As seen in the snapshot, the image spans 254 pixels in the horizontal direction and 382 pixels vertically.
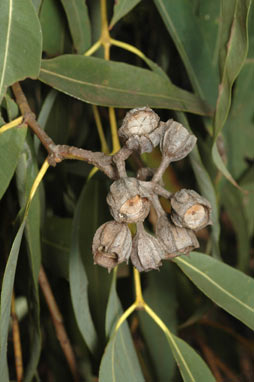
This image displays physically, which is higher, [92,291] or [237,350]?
[92,291]

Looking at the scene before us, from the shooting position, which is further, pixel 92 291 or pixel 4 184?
pixel 92 291

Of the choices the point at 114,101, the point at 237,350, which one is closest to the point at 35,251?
the point at 114,101

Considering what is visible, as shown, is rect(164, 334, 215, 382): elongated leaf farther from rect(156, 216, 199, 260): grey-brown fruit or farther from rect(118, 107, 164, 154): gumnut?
rect(118, 107, 164, 154): gumnut

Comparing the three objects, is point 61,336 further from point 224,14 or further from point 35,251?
point 224,14

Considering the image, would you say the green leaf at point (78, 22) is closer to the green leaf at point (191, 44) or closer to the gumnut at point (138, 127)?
the green leaf at point (191, 44)

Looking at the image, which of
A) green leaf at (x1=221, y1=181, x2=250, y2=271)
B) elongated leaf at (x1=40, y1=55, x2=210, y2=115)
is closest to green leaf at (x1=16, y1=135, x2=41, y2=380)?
elongated leaf at (x1=40, y1=55, x2=210, y2=115)

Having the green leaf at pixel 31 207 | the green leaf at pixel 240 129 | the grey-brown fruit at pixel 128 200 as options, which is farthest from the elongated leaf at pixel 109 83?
the green leaf at pixel 240 129

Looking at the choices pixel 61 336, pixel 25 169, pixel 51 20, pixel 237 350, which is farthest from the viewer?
pixel 237 350
